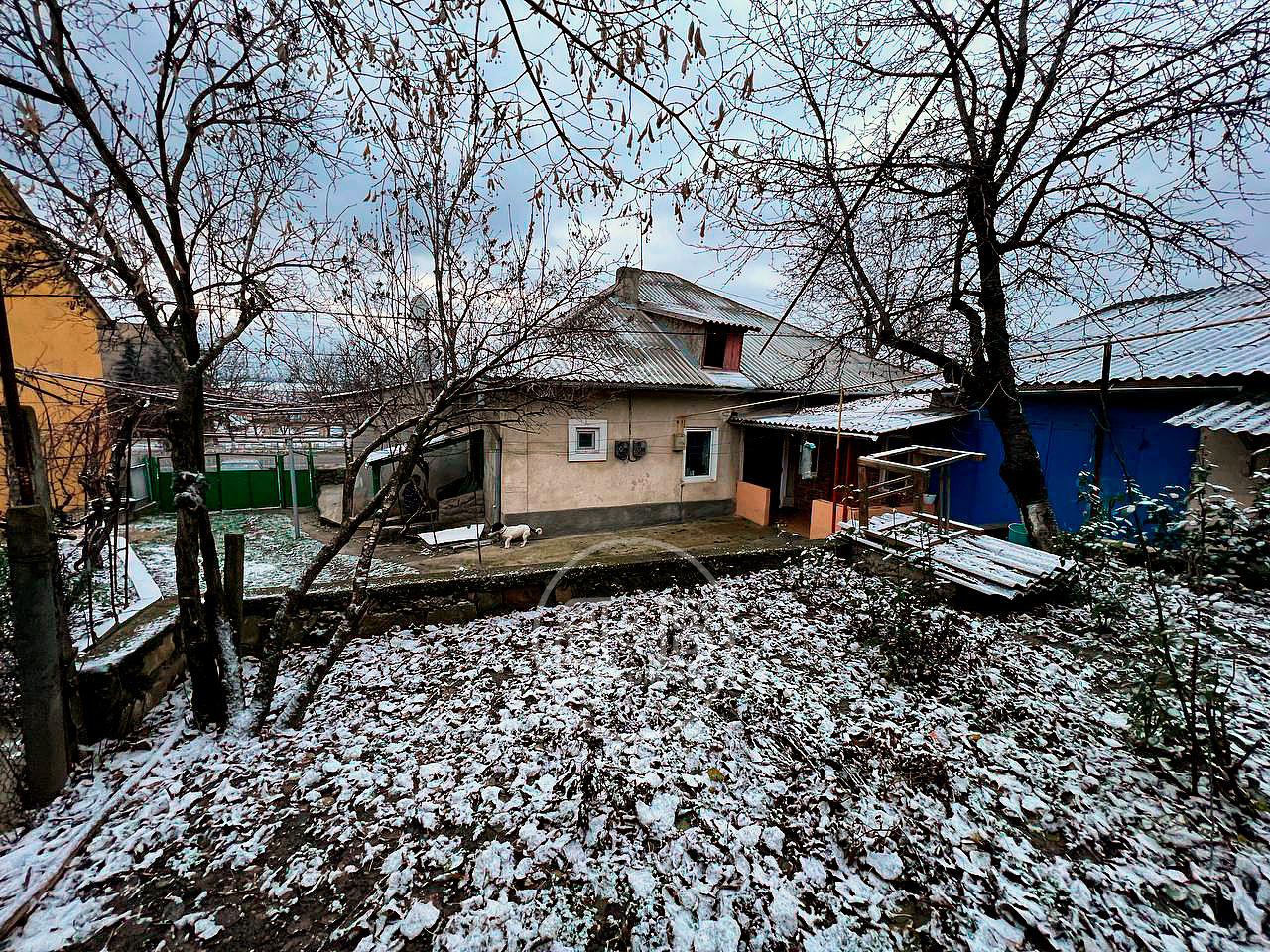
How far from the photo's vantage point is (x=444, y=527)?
10.5 m

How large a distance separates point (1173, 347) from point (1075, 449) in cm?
184

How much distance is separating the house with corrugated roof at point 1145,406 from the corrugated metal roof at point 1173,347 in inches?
0.7

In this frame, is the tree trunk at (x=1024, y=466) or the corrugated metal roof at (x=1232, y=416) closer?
the corrugated metal roof at (x=1232, y=416)

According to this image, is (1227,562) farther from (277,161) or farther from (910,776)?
(277,161)

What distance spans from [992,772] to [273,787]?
152 inches

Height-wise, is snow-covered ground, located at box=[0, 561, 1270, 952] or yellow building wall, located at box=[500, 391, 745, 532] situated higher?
yellow building wall, located at box=[500, 391, 745, 532]

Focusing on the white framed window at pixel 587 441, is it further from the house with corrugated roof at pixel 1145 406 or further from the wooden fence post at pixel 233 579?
the wooden fence post at pixel 233 579

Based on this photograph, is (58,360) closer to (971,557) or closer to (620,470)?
(620,470)

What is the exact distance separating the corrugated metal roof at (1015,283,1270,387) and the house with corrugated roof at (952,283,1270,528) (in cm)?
2

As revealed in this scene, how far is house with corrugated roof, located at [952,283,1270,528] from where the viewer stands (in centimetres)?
578

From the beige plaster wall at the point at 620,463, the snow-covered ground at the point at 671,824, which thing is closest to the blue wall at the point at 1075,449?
the snow-covered ground at the point at 671,824

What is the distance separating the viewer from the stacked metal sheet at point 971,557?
4.50 m

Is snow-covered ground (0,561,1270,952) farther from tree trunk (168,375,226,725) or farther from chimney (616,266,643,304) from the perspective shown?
chimney (616,266,643,304)

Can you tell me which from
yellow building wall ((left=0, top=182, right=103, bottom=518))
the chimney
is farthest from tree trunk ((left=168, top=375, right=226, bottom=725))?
the chimney
